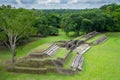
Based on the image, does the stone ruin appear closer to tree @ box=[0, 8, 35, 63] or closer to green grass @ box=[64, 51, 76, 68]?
green grass @ box=[64, 51, 76, 68]

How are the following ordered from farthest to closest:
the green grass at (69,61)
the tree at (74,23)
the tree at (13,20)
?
1. the tree at (74,23)
2. the tree at (13,20)
3. the green grass at (69,61)

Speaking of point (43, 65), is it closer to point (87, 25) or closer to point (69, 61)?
point (69, 61)

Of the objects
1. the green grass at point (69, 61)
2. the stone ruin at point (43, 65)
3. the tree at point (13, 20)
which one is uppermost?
the tree at point (13, 20)

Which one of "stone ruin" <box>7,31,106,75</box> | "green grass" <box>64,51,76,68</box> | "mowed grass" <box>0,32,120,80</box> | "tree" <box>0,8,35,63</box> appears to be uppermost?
"tree" <box>0,8,35,63</box>

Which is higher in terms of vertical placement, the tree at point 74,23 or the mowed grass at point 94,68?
the tree at point 74,23

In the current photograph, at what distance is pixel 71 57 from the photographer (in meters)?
24.2

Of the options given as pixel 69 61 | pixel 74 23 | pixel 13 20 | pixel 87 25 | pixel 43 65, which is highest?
pixel 13 20

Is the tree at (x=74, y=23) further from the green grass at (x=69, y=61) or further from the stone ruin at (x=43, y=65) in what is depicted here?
the stone ruin at (x=43, y=65)

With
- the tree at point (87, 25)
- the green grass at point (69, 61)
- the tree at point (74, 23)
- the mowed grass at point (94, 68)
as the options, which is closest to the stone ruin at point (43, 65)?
the green grass at point (69, 61)

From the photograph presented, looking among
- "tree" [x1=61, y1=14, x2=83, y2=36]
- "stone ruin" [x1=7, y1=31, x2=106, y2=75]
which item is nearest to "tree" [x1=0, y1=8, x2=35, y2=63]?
"stone ruin" [x1=7, y1=31, x2=106, y2=75]

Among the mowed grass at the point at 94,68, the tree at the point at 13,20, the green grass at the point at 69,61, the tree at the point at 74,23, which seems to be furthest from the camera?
the tree at the point at 74,23

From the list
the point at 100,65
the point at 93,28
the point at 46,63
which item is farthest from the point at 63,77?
the point at 93,28

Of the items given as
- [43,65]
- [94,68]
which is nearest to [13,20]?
[43,65]

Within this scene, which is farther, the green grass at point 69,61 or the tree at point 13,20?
the tree at point 13,20
